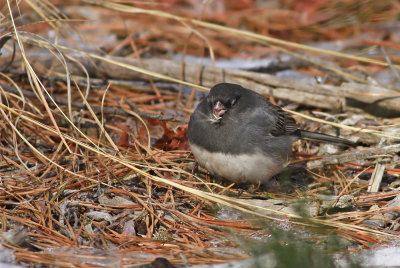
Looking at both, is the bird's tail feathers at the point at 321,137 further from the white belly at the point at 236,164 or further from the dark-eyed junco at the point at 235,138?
the white belly at the point at 236,164

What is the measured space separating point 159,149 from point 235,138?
0.78m

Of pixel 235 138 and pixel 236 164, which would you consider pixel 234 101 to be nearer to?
pixel 235 138

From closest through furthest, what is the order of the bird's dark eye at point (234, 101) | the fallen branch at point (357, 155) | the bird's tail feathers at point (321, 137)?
the bird's dark eye at point (234, 101)
the fallen branch at point (357, 155)
the bird's tail feathers at point (321, 137)

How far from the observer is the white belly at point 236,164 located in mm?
3242

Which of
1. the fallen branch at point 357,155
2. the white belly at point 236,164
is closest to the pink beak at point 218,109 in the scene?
the white belly at point 236,164

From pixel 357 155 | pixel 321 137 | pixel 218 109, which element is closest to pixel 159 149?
pixel 218 109

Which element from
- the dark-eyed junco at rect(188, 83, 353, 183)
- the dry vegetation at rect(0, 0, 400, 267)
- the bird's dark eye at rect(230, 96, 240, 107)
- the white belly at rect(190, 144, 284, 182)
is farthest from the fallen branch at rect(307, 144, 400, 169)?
the bird's dark eye at rect(230, 96, 240, 107)

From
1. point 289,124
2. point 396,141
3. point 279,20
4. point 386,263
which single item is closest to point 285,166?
point 289,124

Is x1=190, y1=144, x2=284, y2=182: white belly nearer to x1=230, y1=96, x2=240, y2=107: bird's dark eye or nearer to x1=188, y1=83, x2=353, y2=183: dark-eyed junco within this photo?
x1=188, y1=83, x2=353, y2=183: dark-eyed junco

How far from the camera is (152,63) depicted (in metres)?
4.54

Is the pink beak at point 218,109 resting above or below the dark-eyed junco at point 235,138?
above

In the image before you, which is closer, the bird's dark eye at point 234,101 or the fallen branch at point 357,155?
the bird's dark eye at point 234,101

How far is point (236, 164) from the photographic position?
3.24 meters

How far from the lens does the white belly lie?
128 inches
